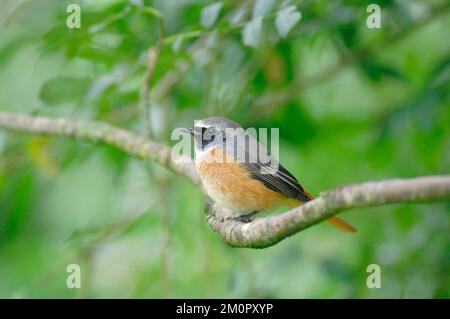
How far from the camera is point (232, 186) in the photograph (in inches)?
185

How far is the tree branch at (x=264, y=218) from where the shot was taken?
2.30 m

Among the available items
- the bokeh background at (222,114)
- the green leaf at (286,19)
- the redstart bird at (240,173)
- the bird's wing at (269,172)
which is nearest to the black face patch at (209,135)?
the redstart bird at (240,173)

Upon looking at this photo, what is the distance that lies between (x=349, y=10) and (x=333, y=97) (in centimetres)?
213

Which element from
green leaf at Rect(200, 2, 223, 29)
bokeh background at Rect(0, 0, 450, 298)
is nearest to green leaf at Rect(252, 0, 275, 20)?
bokeh background at Rect(0, 0, 450, 298)

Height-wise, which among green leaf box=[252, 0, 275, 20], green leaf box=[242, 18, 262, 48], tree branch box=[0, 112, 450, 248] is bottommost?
tree branch box=[0, 112, 450, 248]

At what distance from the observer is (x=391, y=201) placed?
2402 millimetres

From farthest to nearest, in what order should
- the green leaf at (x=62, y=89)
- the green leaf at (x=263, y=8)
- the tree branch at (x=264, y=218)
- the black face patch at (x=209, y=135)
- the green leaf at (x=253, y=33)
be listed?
the green leaf at (x=62, y=89) → the black face patch at (x=209, y=135) → the green leaf at (x=263, y=8) → the green leaf at (x=253, y=33) → the tree branch at (x=264, y=218)

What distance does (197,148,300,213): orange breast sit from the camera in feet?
15.3

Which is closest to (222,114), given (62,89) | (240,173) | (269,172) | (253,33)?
(240,173)

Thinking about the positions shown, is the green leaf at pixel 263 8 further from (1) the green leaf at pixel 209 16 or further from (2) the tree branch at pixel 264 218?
(2) the tree branch at pixel 264 218

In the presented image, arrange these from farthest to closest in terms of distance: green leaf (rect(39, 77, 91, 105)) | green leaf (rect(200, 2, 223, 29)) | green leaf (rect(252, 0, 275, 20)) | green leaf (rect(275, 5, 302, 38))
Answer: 1. green leaf (rect(39, 77, 91, 105))
2. green leaf (rect(200, 2, 223, 29))
3. green leaf (rect(252, 0, 275, 20))
4. green leaf (rect(275, 5, 302, 38))

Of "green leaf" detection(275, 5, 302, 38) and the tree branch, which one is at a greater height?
"green leaf" detection(275, 5, 302, 38)

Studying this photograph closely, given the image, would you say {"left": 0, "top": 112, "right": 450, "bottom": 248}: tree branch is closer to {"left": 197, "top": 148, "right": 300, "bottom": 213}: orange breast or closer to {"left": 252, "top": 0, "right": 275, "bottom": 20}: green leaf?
{"left": 197, "top": 148, "right": 300, "bottom": 213}: orange breast
